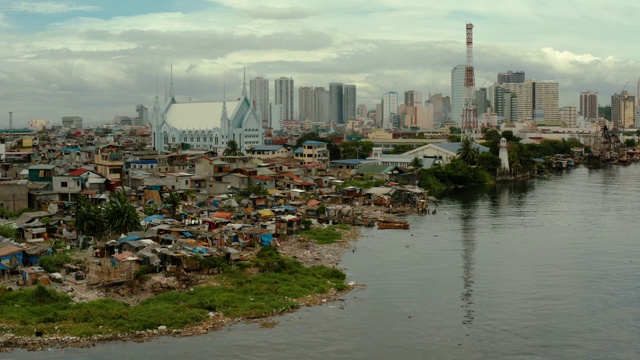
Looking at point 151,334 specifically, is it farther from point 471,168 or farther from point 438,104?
point 438,104

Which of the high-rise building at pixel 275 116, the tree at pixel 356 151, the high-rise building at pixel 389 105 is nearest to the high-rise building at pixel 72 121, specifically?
the high-rise building at pixel 275 116

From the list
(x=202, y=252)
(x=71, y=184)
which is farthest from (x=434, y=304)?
(x=71, y=184)

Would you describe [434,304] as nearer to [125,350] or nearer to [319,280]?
[319,280]

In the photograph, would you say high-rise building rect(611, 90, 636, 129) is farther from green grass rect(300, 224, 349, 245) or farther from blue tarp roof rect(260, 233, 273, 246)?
blue tarp roof rect(260, 233, 273, 246)

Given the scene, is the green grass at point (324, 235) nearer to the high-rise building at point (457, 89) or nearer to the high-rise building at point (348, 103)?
A: the high-rise building at point (457, 89)

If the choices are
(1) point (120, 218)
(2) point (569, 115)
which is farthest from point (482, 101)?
(1) point (120, 218)

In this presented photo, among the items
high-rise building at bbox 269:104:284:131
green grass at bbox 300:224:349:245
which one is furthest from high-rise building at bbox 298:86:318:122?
green grass at bbox 300:224:349:245
